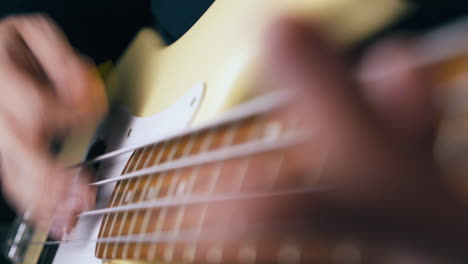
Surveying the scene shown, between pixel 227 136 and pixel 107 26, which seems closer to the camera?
pixel 227 136

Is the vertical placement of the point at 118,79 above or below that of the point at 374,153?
below

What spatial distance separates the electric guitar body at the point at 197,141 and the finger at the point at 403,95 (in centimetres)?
5

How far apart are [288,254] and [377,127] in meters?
0.13

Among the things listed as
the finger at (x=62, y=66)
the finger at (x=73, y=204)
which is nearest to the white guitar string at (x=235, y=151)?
the finger at (x=73, y=204)

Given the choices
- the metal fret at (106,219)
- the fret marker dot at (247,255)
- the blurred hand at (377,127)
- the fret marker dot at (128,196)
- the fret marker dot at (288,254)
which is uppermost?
the blurred hand at (377,127)

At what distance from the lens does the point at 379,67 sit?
0.22 meters

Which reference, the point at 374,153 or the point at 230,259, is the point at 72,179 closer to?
the point at 230,259

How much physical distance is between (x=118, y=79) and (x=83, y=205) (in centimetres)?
30

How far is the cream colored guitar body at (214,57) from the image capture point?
396mm

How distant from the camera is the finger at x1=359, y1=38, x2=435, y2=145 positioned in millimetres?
199

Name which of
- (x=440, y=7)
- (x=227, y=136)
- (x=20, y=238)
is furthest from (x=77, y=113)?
(x=440, y=7)

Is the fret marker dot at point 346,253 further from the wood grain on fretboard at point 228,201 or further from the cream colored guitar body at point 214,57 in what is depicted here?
the cream colored guitar body at point 214,57

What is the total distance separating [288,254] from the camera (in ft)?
0.96

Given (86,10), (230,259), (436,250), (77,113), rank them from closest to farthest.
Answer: (436,250)
(230,259)
(77,113)
(86,10)
